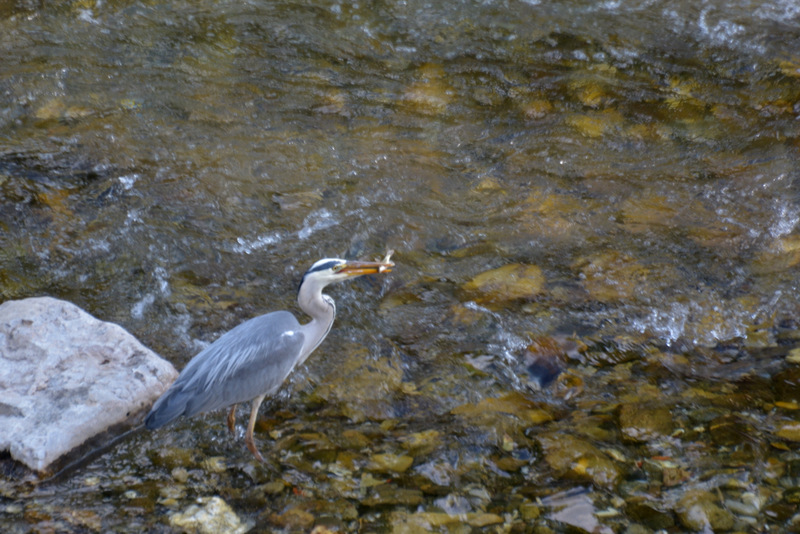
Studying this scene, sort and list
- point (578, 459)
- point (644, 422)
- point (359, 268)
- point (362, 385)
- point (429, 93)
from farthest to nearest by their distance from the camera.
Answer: point (429, 93) → point (362, 385) → point (359, 268) → point (644, 422) → point (578, 459)

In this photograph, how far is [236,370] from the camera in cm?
404

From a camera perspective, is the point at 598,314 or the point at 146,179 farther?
the point at 146,179

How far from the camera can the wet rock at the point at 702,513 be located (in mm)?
3434

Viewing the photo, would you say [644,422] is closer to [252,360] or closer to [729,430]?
[729,430]

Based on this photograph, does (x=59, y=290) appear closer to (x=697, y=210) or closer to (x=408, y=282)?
(x=408, y=282)

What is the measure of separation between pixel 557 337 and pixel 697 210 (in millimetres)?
2055

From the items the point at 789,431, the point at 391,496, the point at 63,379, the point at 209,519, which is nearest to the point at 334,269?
the point at 391,496

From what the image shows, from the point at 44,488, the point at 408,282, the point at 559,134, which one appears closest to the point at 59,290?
the point at 44,488

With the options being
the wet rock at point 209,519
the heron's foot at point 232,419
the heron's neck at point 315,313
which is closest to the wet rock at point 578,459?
the heron's neck at point 315,313

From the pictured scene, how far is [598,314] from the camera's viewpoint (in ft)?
16.9

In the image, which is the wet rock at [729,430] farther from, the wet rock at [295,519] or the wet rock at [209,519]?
the wet rock at [209,519]

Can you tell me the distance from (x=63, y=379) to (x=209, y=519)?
1.24 m

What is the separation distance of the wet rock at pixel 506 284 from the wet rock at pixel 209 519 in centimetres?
244

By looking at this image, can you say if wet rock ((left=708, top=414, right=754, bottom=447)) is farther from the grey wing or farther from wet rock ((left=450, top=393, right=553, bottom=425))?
the grey wing
